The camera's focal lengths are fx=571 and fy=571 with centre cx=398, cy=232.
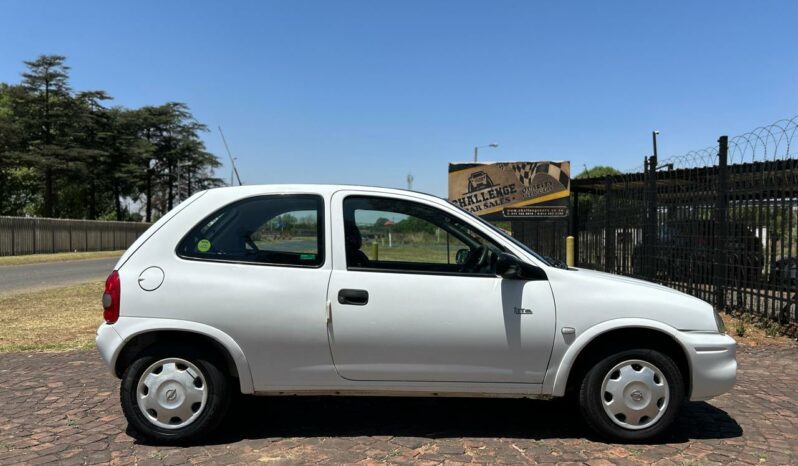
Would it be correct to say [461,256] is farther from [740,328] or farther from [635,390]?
[740,328]

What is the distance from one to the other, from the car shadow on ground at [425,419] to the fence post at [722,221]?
3961 millimetres

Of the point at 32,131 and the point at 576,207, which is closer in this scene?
the point at 576,207

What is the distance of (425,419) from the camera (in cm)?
430

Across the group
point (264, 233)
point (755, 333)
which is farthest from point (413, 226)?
point (755, 333)

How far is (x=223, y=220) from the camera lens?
3.89m

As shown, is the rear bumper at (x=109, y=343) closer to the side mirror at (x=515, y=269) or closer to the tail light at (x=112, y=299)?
the tail light at (x=112, y=299)

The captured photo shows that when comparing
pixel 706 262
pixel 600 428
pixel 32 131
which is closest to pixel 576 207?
pixel 706 262

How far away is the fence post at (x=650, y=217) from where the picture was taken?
9742 mm

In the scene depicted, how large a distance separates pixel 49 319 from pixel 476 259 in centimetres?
738

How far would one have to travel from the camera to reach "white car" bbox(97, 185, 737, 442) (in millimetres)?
Result: 3650

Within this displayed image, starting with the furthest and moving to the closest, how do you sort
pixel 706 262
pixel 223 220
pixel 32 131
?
pixel 32 131, pixel 706 262, pixel 223 220

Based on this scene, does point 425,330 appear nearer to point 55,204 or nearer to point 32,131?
point 32,131

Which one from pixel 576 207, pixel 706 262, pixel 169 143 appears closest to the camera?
pixel 706 262

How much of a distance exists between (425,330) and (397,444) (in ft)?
2.67
